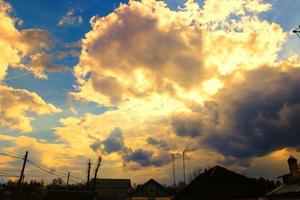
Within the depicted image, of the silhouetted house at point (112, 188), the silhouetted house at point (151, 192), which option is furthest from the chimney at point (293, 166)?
the silhouetted house at point (112, 188)

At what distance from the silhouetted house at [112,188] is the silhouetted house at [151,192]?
27761 mm

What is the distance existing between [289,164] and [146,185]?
134 feet

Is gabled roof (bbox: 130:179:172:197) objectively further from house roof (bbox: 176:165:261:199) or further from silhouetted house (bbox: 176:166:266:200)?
house roof (bbox: 176:165:261:199)

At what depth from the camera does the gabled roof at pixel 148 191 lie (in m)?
68.6

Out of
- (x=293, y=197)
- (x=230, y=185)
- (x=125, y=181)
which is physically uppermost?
(x=125, y=181)

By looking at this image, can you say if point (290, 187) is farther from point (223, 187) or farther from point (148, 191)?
point (148, 191)

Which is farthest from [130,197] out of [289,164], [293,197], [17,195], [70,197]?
[293,197]

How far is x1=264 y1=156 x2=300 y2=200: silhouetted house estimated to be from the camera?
26663 mm

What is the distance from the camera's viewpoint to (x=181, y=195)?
4019cm

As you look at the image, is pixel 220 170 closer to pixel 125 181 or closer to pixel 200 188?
pixel 200 188

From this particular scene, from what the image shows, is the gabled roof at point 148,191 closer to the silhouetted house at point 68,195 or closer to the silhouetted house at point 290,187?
the silhouetted house at point 68,195

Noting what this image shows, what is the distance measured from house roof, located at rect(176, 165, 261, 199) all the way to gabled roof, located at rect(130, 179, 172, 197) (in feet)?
98.4

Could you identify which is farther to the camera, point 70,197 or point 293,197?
point 70,197

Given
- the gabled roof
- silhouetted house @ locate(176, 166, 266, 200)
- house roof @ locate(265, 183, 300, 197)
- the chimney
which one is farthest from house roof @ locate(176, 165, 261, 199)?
the gabled roof
